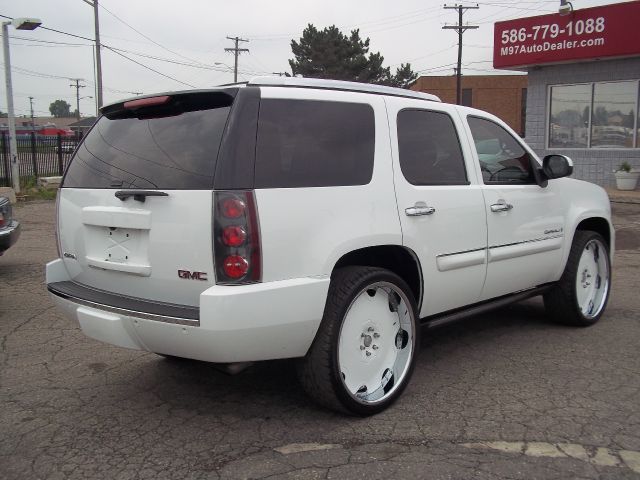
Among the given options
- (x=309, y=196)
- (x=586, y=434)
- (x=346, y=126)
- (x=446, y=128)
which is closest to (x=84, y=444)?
(x=309, y=196)

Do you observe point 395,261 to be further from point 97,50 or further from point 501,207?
point 97,50

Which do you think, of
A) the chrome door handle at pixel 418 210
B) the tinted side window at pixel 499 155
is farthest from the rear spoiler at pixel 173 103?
Answer: the tinted side window at pixel 499 155

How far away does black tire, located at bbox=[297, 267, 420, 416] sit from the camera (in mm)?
3273

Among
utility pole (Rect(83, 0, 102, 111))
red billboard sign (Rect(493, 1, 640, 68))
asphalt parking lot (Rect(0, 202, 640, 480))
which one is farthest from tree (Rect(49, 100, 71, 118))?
asphalt parking lot (Rect(0, 202, 640, 480))

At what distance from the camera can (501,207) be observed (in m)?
4.41

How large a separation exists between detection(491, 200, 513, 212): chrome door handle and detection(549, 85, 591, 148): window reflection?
13595 mm

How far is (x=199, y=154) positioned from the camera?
3.15 meters

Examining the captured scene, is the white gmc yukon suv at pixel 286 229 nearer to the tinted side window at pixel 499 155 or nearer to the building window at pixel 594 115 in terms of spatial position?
the tinted side window at pixel 499 155

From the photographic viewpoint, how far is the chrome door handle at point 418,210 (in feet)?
12.1

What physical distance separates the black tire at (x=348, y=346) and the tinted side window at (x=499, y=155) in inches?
52.0

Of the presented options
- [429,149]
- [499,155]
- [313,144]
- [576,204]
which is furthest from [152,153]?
[576,204]

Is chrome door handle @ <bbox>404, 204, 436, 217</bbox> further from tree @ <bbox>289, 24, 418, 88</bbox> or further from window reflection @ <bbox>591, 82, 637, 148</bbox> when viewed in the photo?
tree @ <bbox>289, 24, 418, 88</bbox>

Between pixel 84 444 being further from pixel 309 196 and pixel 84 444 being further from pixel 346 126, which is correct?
pixel 346 126

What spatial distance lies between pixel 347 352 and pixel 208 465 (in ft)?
3.13
